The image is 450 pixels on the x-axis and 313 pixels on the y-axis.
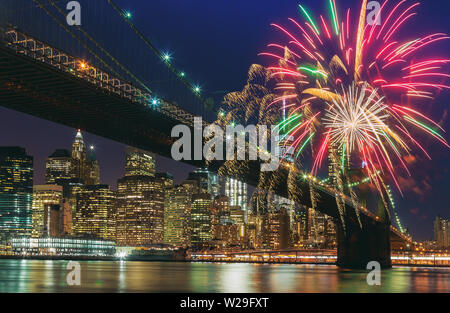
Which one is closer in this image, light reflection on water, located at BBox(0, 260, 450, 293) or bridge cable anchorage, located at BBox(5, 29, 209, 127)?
bridge cable anchorage, located at BBox(5, 29, 209, 127)

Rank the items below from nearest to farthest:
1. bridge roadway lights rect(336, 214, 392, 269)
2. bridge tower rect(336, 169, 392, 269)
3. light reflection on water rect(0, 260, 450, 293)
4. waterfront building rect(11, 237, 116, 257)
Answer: light reflection on water rect(0, 260, 450, 293)
bridge tower rect(336, 169, 392, 269)
bridge roadway lights rect(336, 214, 392, 269)
waterfront building rect(11, 237, 116, 257)

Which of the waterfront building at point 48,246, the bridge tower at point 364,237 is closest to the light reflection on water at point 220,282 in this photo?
the bridge tower at point 364,237

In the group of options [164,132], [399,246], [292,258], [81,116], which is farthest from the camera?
[292,258]

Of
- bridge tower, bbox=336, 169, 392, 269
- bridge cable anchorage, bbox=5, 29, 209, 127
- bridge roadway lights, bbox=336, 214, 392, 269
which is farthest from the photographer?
bridge roadway lights, bbox=336, 214, 392, 269

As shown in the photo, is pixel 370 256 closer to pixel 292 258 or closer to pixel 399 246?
pixel 399 246

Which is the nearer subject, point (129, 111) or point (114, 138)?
point (129, 111)

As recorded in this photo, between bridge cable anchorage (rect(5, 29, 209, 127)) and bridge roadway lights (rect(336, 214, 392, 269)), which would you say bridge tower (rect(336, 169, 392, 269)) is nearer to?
bridge roadway lights (rect(336, 214, 392, 269))

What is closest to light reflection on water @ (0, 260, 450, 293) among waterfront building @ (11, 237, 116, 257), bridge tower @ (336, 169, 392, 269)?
bridge tower @ (336, 169, 392, 269)
